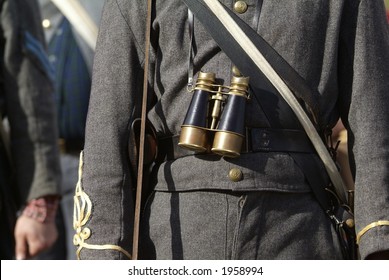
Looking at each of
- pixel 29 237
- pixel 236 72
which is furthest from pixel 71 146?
pixel 236 72

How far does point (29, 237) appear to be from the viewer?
509 cm

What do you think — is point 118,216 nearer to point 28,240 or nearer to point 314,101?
point 314,101

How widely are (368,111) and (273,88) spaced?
0.28 m

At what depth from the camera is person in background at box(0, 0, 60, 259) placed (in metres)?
5.09

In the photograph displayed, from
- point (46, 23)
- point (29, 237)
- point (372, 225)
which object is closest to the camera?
point (372, 225)

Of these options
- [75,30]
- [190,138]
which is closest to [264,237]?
[190,138]

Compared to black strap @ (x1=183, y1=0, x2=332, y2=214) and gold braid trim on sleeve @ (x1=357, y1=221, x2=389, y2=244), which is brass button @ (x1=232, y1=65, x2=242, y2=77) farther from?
gold braid trim on sleeve @ (x1=357, y1=221, x2=389, y2=244)

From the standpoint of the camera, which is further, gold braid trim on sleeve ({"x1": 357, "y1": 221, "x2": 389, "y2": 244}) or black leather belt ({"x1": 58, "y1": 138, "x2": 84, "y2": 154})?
black leather belt ({"x1": 58, "y1": 138, "x2": 84, "y2": 154})

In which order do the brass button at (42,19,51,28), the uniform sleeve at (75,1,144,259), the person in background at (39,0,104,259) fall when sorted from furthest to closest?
the brass button at (42,19,51,28) → the person in background at (39,0,104,259) → the uniform sleeve at (75,1,144,259)

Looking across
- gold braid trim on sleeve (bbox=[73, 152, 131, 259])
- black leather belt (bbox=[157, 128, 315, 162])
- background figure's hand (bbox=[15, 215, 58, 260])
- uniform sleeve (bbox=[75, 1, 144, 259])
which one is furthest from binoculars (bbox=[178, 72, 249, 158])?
background figure's hand (bbox=[15, 215, 58, 260])

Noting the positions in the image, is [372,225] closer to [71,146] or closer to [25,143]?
[25,143]

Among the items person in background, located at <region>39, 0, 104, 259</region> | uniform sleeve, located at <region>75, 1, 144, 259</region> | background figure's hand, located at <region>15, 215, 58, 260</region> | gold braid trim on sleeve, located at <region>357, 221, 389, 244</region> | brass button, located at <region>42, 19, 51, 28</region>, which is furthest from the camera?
brass button, located at <region>42, 19, 51, 28</region>

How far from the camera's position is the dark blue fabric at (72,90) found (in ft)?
20.6
